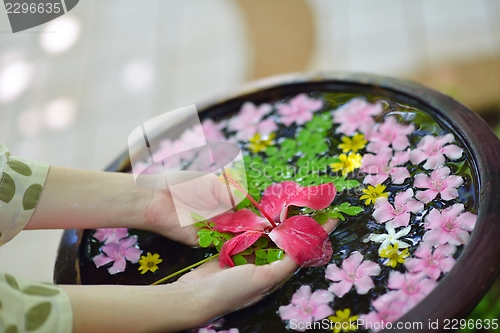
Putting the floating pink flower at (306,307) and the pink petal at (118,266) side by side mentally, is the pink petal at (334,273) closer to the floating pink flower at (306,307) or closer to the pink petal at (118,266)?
the floating pink flower at (306,307)

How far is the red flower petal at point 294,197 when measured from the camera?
0.97 metres

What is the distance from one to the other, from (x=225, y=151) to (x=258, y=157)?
0.09 meters

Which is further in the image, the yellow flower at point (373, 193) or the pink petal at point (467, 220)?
the yellow flower at point (373, 193)

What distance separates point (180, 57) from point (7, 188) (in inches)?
71.7

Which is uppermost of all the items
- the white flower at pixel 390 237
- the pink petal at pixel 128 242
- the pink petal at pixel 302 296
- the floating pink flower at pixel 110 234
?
the white flower at pixel 390 237

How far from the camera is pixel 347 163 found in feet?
3.56

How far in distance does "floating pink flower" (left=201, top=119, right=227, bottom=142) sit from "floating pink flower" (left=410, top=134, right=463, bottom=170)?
448 millimetres

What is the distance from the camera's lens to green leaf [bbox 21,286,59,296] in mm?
814

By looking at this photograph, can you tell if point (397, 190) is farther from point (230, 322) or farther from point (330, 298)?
point (230, 322)

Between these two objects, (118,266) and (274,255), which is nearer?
(274,255)

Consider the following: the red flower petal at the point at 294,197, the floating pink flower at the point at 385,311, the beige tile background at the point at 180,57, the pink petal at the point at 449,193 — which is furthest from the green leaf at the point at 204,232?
the beige tile background at the point at 180,57

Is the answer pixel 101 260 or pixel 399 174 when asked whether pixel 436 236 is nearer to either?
pixel 399 174

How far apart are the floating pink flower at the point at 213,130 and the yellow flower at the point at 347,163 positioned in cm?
30

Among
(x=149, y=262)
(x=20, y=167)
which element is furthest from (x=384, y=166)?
(x=20, y=167)
